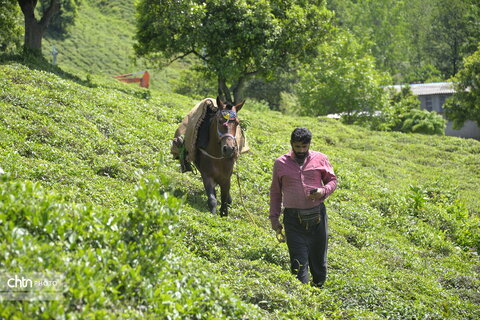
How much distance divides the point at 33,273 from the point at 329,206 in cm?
1193

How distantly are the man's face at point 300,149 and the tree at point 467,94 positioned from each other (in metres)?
43.1

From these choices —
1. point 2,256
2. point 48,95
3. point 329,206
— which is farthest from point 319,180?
point 48,95

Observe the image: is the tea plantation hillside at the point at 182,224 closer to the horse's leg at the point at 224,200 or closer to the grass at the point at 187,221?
the grass at the point at 187,221

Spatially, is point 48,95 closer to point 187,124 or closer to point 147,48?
point 187,124

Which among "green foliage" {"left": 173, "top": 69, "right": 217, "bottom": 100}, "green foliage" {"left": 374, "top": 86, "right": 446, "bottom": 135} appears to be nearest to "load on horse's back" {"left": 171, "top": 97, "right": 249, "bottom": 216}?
"green foliage" {"left": 374, "top": 86, "right": 446, "bottom": 135}

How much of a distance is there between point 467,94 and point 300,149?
44901 mm

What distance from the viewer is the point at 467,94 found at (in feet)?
162

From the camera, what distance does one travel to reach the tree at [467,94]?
4809 centimetres

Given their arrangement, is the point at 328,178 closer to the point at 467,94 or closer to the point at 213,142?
the point at 213,142

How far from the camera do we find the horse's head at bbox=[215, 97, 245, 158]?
11070 mm

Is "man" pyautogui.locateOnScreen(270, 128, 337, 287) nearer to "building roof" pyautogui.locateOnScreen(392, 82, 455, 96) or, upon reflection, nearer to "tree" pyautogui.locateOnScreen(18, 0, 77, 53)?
"tree" pyautogui.locateOnScreen(18, 0, 77, 53)

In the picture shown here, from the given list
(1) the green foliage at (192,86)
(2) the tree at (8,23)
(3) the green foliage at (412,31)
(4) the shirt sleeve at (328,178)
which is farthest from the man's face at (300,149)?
(3) the green foliage at (412,31)

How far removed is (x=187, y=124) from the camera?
1269 cm

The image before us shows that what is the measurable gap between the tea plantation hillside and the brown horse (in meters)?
0.49
